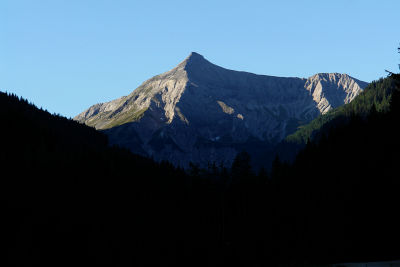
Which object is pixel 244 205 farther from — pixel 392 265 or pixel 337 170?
pixel 392 265

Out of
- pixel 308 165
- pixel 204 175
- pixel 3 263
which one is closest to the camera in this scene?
pixel 3 263

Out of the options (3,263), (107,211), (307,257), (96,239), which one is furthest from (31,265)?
(307,257)

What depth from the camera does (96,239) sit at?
73.6 m

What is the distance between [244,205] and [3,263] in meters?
49.2

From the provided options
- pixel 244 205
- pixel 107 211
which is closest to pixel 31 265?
Answer: pixel 107 211

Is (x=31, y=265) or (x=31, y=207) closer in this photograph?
(x=31, y=265)

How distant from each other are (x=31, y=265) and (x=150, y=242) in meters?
23.9

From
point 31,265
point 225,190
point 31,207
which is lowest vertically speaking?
point 31,265

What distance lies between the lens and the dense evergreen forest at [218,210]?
60875 millimetres

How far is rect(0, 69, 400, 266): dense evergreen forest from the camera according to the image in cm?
6088

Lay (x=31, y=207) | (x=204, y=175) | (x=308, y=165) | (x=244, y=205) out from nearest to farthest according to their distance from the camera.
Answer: (x=31, y=207)
(x=308, y=165)
(x=244, y=205)
(x=204, y=175)

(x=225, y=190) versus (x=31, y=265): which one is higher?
(x=225, y=190)

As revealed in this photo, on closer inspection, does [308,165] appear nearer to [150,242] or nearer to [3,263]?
[150,242]

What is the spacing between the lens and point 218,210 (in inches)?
3861
